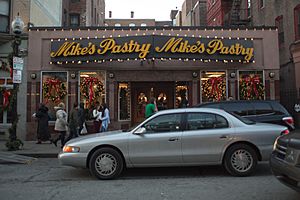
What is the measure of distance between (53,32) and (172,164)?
1021 centimetres

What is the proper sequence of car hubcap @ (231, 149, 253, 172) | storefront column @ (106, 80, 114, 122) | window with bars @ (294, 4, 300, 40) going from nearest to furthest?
car hubcap @ (231, 149, 253, 172)
storefront column @ (106, 80, 114, 122)
window with bars @ (294, 4, 300, 40)

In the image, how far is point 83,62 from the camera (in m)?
13.8

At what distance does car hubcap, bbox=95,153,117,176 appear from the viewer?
6.90 metres

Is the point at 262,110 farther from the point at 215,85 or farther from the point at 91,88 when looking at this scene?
the point at 91,88

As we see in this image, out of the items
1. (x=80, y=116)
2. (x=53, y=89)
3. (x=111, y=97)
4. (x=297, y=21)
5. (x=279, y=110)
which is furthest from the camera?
(x=297, y=21)

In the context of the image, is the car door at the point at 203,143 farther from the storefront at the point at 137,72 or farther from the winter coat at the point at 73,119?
the storefront at the point at 137,72

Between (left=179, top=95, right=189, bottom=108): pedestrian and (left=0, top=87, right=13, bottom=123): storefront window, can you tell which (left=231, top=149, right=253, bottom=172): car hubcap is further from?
(left=0, top=87, right=13, bottom=123): storefront window

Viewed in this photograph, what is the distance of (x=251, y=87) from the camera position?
1460 cm

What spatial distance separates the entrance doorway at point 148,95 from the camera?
15.9 m

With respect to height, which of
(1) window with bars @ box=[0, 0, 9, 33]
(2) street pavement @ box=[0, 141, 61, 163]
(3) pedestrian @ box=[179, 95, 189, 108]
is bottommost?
(2) street pavement @ box=[0, 141, 61, 163]

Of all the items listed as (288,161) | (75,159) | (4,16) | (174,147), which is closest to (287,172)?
(288,161)

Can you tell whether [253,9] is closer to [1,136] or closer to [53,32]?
[53,32]

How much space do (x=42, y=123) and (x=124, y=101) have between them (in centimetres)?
416

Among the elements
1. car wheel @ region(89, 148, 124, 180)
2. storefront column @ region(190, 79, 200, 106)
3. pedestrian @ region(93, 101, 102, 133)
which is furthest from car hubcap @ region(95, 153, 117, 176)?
storefront column @ region(190, 79, 200, 106)
